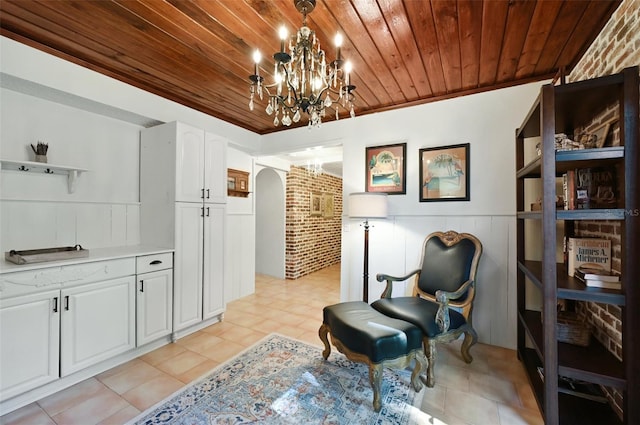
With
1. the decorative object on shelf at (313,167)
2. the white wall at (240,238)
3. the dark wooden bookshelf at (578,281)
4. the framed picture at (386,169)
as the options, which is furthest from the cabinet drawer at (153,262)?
the decorative object on shelf at (313,167)

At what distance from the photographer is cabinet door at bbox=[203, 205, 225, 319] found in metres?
2.95

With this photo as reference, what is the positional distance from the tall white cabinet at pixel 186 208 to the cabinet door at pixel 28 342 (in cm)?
89

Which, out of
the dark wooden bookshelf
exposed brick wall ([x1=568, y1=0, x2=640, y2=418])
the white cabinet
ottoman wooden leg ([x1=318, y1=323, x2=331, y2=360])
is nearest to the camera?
the dark wooden bookshelf

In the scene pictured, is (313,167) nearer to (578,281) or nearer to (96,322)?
(96,322)

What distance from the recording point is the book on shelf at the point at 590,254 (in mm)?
1568

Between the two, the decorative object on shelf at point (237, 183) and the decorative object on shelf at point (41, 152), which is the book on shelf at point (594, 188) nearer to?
the decorative object on shelf at point (237, 183)

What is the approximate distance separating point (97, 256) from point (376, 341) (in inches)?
90.2

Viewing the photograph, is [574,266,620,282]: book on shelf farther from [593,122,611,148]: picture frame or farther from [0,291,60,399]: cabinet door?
[0,291,60,399]: cabinet door

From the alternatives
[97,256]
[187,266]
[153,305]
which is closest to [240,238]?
[187,266]

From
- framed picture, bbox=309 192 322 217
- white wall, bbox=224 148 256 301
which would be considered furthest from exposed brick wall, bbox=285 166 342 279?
white wall, bbox=224 148 256 301

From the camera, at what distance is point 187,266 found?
9.04 feet

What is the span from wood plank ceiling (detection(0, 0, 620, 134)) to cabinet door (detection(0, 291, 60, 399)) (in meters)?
1.87

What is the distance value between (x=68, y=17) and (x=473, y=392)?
3789mm

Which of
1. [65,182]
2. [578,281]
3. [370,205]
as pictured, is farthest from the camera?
[370,205]
